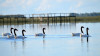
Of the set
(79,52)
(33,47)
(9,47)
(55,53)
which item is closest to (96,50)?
(79,52)

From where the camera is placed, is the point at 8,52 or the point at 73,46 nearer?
the point at 8,52

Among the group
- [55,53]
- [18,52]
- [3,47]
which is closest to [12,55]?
[18,52]

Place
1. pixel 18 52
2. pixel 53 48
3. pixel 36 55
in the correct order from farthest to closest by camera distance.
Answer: pixel 53 48 < pixel 18 52 < pixel 36 55

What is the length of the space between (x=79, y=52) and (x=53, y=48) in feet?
11.8

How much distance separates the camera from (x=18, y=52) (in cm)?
2836

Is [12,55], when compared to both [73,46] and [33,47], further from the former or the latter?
[73,46]

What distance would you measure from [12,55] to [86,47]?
716 cm

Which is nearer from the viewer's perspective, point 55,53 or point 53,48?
point 55,53

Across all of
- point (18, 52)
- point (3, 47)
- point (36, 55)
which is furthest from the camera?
point (3, 47)

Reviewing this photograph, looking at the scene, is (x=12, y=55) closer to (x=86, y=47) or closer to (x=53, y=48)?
(x=53, y=48)

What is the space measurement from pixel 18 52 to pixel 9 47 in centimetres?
391

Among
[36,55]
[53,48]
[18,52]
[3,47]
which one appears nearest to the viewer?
[36,55]

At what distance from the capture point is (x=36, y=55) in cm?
2645

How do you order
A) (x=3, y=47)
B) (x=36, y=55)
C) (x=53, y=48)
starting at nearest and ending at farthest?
1. (x=36, y=55)
2. (x=53, y=48)
3. (x=3, y=47)
